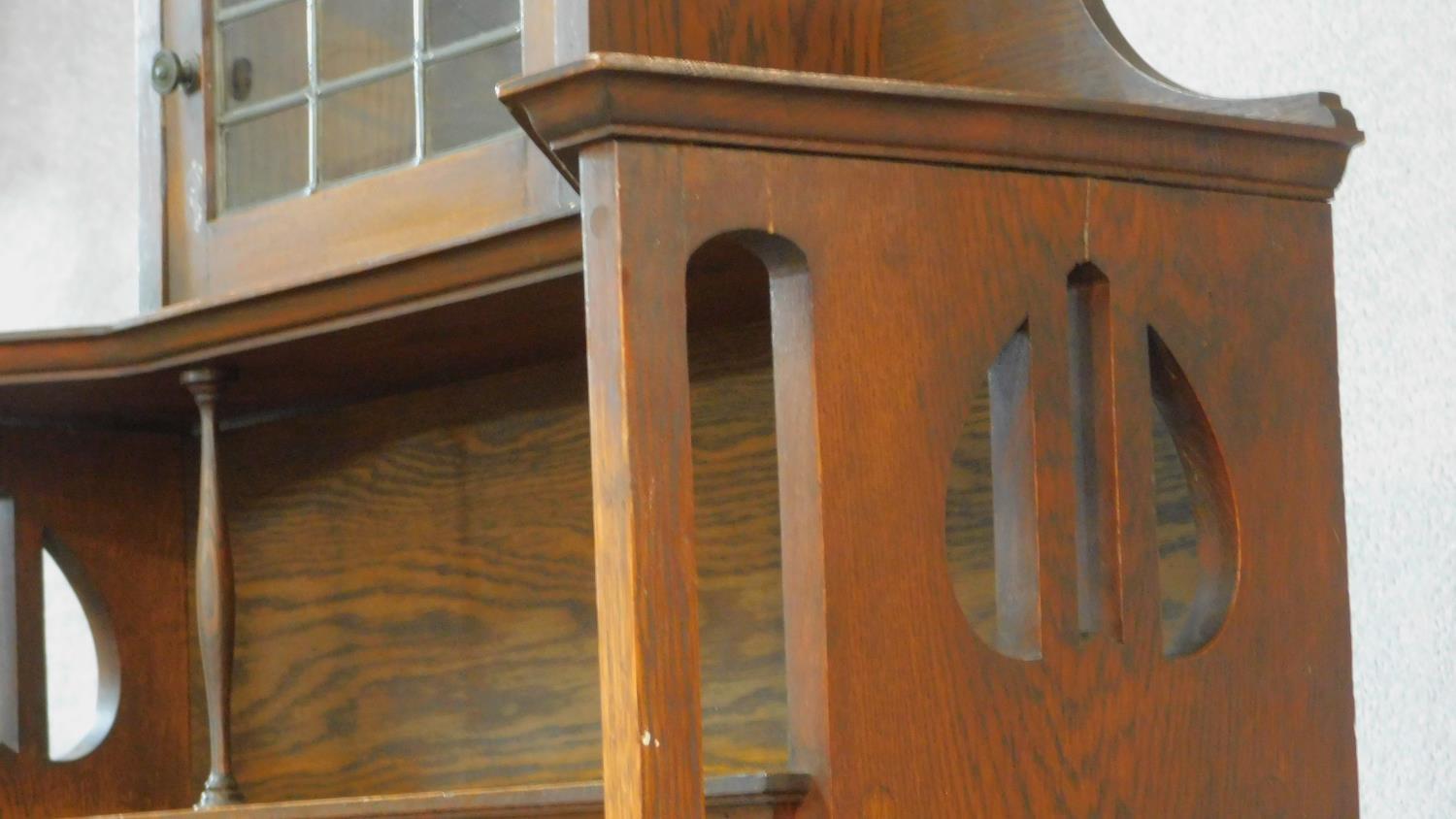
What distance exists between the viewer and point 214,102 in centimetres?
161

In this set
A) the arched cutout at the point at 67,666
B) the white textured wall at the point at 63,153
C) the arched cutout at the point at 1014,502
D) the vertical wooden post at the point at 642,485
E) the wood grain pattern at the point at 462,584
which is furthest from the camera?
the white textured wall at the point at 63,153

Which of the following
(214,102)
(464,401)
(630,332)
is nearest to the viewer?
(630,332)

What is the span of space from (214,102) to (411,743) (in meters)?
0.56

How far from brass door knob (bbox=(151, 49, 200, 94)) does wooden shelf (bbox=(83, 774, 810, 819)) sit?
0.59 meters

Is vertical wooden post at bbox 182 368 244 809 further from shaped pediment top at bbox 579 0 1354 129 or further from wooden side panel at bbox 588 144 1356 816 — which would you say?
wooden side panel at bbox 588 144 1356 816

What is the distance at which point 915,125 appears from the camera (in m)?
0.97

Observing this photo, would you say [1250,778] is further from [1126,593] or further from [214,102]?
[214,102]

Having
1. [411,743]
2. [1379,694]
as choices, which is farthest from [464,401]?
[1379,694]

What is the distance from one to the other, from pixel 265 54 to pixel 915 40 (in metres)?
0.53

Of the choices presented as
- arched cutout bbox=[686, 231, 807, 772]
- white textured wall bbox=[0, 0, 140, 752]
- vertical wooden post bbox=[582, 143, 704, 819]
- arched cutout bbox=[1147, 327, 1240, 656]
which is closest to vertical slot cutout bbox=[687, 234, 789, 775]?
arched cutout bbox=[686, 231, 807, 772]

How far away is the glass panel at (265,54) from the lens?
157 centimetres

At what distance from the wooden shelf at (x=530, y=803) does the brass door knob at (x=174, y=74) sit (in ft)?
1.92

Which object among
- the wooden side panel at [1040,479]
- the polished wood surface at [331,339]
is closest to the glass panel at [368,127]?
the polished wood surface at [331,339]

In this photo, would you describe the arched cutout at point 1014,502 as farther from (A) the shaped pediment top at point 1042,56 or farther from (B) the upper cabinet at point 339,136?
(B) the upper cabinet at point 339,136
